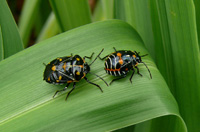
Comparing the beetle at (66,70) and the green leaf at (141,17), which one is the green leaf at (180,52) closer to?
the green leaf at (141,17)

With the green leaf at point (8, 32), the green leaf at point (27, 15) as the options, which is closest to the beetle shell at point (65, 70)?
the green leaf at point (8, 32)

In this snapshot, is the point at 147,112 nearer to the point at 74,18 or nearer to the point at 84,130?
the point at 84,130

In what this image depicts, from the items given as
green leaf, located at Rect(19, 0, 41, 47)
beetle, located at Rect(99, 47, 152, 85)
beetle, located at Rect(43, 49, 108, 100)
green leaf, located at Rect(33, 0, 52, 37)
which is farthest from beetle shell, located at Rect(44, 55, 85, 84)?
green leaf, located at Rect(33, 0, 52, 37)

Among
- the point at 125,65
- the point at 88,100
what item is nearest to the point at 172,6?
the point at 125,65

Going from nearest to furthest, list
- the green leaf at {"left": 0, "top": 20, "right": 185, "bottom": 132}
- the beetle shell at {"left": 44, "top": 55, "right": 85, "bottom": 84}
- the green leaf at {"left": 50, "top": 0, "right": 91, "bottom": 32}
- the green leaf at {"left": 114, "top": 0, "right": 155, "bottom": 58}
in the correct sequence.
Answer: the green leaf at {"left": 0, "top": 20, "right": 185, "bottom": 132} → the beetle shell at {"left": 44, "top": 55, "right": 85, "bottom": 84} → the green leaf at {"left": 114, "top": 0, "right": 155, "bottom": 58} → the green leaf at {"left": 50, "top": 0, "right": 91, "bottom": 32}

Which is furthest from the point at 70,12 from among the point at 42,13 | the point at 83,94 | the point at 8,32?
the point at 42,13

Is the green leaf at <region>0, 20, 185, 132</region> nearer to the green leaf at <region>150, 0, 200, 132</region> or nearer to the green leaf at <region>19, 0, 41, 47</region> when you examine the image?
the green leaf at <region>150, 0, 200, 132</region>
